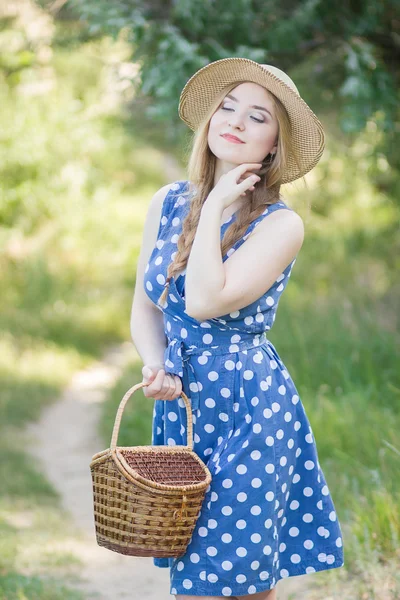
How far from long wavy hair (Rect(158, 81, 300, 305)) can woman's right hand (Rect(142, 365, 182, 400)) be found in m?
0.22

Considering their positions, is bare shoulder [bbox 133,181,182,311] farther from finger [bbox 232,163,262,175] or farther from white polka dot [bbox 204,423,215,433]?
white polka dot [bbox 204,423,215,433]

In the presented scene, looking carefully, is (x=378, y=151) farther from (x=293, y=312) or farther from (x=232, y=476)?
(x=232, y=476)

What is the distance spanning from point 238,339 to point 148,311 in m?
0.36

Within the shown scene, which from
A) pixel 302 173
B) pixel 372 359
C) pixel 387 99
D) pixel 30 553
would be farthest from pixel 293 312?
pixel 302 173

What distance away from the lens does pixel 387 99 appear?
4.87m

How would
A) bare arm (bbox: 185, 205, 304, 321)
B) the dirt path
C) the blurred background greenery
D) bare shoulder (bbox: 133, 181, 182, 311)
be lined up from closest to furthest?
bare arm (bbox: 185, 205, 304, 321) → bare shoulder (bbox: 133, 181, 182, 311) → the dirt path → the blurred background greenery

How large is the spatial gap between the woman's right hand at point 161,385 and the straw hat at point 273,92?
72 cm

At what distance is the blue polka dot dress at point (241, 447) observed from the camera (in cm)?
233

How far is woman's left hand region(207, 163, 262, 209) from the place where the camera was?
2.32m

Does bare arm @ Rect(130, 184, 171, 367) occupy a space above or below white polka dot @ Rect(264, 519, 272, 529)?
above

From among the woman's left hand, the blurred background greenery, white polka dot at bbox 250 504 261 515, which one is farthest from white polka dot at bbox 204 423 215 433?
the blurred background greenery

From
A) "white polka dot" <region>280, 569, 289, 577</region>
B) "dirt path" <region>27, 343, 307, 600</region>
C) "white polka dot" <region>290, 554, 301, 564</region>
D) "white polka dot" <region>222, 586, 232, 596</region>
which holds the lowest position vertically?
"dirt path" <region>27, 343, 307, 600</region>

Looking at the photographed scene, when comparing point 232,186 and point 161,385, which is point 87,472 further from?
point 232,186

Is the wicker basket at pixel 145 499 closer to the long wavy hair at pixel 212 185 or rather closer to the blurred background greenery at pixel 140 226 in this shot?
the long wavy hair at pixel 212 185
